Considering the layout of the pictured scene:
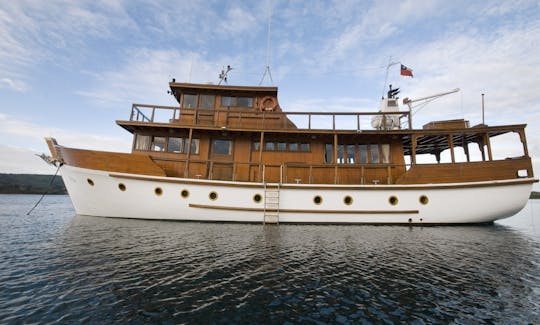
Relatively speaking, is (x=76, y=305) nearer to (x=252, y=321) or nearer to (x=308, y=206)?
(x=252, y=321)

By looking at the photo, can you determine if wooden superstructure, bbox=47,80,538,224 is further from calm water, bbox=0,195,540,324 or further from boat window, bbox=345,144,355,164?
calm water, bbox=0,195,540,324

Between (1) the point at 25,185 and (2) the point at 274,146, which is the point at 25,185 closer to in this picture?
(1) the point at 25,185

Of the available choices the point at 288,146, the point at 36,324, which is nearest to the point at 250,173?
the point at 288,146

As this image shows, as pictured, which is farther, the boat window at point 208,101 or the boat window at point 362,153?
the boat window at point 208,101

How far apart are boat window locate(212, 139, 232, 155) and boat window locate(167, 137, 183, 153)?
175 centimetres

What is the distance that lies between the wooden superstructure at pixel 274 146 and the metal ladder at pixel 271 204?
88 centimetres

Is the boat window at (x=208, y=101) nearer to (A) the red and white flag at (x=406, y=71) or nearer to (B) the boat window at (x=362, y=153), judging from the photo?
(B) the boat window at (x=362, y=153)

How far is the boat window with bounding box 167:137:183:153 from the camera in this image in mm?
12281

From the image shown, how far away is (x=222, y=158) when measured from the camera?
1238 centimetres

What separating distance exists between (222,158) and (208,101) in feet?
11.6

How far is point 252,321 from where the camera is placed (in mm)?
3279

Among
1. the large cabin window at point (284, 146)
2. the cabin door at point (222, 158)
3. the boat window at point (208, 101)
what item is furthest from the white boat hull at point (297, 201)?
the boat window at point (208, 101)

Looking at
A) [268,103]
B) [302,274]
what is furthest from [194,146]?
[302,274]

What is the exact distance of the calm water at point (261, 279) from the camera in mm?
3529
